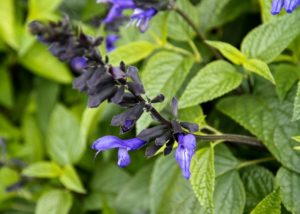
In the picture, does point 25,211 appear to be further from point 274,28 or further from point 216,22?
point 274,28

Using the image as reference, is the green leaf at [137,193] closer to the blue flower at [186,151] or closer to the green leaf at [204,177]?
the green leaf at [204,177]

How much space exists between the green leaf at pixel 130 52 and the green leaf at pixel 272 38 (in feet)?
0.97

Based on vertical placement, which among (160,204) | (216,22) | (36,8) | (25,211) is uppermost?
(36,8)

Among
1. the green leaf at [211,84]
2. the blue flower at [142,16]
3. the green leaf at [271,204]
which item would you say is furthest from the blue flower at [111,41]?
the green leaf at [271,204]

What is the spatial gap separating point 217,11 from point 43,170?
77cm

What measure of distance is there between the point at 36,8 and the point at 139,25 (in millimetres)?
835

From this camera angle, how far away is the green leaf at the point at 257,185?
135 centimetres

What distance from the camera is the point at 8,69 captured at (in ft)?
7.73

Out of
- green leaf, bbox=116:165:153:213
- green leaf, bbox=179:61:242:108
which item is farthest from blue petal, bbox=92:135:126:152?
green leaf, bbox=116:165:153:213

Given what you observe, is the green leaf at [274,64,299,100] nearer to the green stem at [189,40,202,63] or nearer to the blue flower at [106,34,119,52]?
the green stem at [189,40,202,63]

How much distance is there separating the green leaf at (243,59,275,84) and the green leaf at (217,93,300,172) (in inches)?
4.4

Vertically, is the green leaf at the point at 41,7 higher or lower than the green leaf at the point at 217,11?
higher

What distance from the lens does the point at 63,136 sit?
6.35 ft

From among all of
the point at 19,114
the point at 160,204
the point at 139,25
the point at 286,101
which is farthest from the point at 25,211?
the point at 286,101
